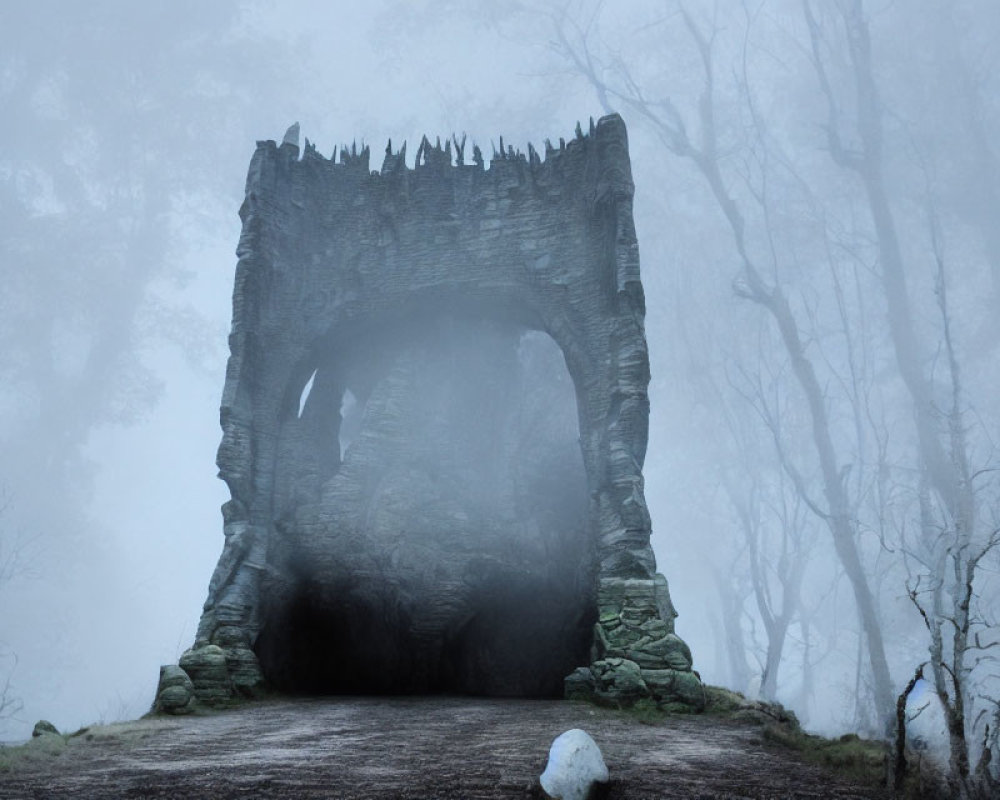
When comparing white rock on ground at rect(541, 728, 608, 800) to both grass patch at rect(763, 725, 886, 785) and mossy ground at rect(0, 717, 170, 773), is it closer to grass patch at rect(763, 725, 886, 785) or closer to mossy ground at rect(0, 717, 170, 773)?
grass patch at rect(763, 725, 886, 785)

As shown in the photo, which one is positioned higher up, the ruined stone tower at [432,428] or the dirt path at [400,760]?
the ruined stone tower at [432,428]

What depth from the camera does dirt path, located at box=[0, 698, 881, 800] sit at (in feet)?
15.9

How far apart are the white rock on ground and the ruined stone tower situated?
18.4 feet

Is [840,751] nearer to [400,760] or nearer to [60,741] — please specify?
[400,760]

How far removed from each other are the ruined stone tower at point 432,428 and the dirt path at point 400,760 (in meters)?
2.81

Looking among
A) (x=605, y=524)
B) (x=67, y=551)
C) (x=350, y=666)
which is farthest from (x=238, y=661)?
(x=67, y=551)

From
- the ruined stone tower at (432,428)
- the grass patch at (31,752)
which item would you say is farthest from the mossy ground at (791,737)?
the grass patch at (31,752)

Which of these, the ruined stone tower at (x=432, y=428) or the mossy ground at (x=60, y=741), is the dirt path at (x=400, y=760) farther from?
the ruined stone tower at (x=432, y=428)

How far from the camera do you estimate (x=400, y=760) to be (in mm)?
5734

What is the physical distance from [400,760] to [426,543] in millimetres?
6802

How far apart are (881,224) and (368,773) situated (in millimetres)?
24810

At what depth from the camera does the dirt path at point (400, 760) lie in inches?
191

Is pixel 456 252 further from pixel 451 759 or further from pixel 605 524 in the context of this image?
pixel 451 759

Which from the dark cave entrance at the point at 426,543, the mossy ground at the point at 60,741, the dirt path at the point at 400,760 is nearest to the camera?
the dirt path at the point at 400,760
